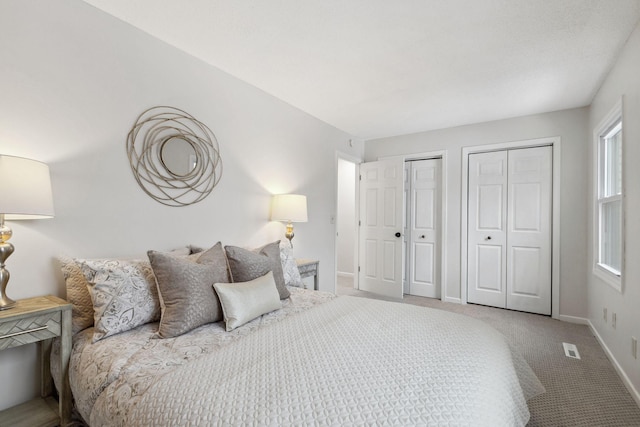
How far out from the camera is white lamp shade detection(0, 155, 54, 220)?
1307mm

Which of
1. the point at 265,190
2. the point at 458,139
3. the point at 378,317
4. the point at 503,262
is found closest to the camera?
the point at 378,317

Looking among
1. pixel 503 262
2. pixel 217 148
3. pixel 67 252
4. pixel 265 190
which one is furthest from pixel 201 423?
pixel 503 262

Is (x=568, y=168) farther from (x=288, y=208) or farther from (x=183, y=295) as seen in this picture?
(x=183, y=295)

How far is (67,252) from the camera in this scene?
1.75 metres

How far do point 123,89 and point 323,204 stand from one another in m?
2.40

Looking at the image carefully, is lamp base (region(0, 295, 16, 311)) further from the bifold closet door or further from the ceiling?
the bifold closet door

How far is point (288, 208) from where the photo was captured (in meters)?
3.01

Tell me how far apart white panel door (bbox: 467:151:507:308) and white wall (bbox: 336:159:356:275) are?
2.24 m

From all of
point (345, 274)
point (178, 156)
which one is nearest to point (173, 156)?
point (178, 156)

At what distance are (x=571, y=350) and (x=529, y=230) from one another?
141 cm

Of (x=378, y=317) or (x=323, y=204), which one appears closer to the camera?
(x=378, y=317)

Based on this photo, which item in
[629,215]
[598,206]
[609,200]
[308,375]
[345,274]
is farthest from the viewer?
[345,274]

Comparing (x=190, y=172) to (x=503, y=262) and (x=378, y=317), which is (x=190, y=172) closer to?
(x=378, y=317)

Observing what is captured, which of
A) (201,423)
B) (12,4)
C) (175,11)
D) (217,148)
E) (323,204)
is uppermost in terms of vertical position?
(175,11)
